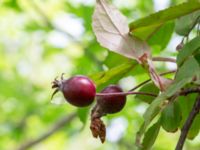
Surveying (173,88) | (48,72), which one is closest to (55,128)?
(48,72)

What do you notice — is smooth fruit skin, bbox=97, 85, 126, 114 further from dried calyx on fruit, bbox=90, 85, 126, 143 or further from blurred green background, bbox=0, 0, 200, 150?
blurred green background, bbox=0, 0, 200, 150

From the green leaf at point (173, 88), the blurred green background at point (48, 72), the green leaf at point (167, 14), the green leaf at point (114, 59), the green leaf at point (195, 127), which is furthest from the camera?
the blurred green background at point (48, 72)

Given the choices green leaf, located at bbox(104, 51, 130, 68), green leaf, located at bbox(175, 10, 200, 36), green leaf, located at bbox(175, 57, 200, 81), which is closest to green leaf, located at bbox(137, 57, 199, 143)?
green leaf, located at bbox(175, 57, 200, 81)

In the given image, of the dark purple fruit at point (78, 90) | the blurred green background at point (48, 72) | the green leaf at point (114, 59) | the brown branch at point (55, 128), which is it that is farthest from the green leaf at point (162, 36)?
the brown branch at point (55, 128)

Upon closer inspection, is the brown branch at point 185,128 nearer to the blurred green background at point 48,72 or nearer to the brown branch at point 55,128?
the blurred green background at point 48,72

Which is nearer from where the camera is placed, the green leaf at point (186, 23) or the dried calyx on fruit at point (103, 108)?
the dried calyx on fruit at point (103, 108)

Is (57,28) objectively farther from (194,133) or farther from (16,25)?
(194,133)
